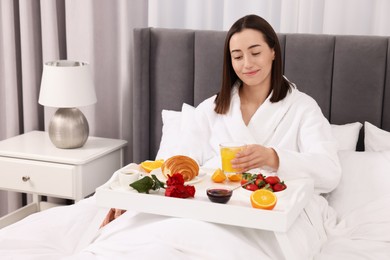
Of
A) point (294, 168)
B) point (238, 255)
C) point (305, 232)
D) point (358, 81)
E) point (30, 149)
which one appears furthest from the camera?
point (30, 149)

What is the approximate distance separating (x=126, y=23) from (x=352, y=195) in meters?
1.44

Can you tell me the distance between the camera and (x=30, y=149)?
9.29 feet

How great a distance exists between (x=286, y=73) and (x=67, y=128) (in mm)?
1027

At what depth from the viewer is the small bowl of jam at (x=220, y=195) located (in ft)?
5.54

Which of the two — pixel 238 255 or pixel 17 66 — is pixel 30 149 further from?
pixel 238 255

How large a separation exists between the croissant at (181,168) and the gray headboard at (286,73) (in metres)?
0.81

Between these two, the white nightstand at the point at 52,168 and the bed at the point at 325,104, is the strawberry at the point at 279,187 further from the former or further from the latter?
the white nightstand at the point at 52,168

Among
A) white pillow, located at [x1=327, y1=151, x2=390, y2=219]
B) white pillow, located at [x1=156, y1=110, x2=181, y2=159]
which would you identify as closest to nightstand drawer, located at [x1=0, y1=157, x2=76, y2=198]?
white pillow, located at [x1=156, y1=110, x2=181, y2=159]

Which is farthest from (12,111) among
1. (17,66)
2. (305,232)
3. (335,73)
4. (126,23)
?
(305,232)

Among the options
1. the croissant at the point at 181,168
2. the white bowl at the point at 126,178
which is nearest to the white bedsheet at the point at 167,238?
the white bowl at the point at 126,178

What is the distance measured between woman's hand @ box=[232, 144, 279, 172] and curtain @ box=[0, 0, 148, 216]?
1189 millimetres

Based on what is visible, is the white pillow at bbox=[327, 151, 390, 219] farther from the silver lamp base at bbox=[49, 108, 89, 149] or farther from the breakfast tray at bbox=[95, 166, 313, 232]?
the silver lamp base at bbox=[49, 108, 89, 149]

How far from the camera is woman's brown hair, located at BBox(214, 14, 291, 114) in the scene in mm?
2219

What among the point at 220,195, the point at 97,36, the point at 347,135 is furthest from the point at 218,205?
the point at 97,36
